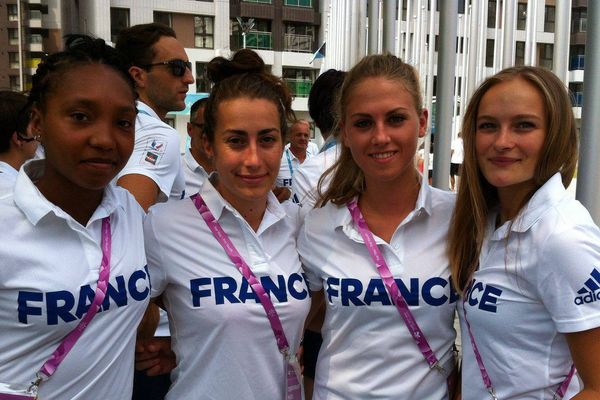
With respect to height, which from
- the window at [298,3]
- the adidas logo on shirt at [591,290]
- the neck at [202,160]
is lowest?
the adidas logo on shirt at [591,290]

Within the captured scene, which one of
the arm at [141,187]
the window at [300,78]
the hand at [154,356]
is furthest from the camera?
the window at [300,78]

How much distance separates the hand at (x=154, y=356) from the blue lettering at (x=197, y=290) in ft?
1.04

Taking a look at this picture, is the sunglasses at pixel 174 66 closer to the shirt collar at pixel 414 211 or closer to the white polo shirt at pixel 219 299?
the white polo shirt at pixel 219 299

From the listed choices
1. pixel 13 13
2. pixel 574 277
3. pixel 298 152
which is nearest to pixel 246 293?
pixel 574 277

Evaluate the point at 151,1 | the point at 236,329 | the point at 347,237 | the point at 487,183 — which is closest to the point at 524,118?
the point at 487,183

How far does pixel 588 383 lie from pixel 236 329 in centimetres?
103

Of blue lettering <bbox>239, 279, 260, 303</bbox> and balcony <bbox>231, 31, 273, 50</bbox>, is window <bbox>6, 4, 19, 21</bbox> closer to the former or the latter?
balcony <bbox>231, 31, 273, 50</bbox>

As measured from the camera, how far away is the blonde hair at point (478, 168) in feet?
5.99

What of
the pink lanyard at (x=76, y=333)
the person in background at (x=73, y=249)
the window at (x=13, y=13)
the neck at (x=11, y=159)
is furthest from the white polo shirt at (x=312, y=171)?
the window at (x=13, y=13)

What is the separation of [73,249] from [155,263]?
372 mm

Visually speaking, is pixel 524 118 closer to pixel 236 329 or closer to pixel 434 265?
pixel 434 265

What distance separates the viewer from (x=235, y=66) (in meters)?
2.67

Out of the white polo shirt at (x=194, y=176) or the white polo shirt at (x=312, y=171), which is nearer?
the white polo shirt at (x=312, y=171)

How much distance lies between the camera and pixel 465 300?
1930mm
